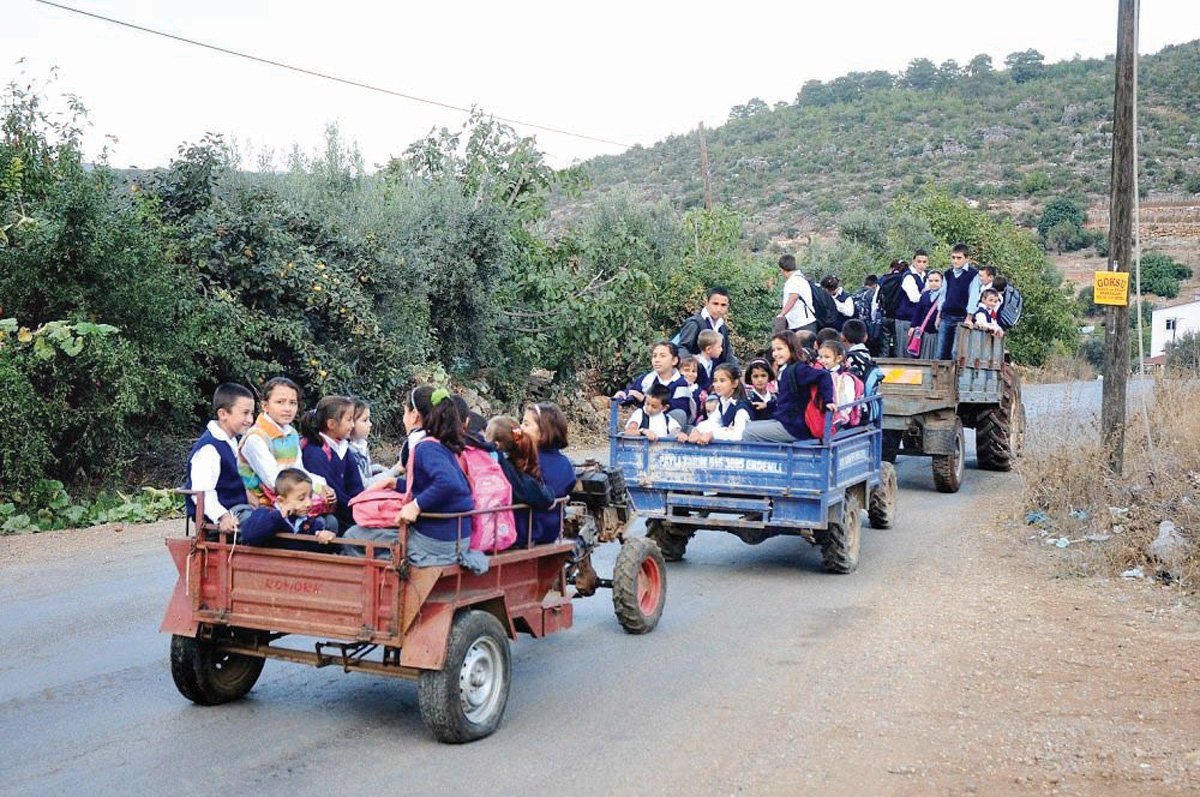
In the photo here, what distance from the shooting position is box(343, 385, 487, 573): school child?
6055 millimetres

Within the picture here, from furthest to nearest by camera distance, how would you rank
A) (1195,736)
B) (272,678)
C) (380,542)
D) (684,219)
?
(684,219) → (272,678) → (1195,736) → (380,542)

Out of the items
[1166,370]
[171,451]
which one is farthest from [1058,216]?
[171,451]

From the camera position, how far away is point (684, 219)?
28.0 metres

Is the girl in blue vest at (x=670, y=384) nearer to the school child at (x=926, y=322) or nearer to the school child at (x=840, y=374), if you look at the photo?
the school child at (x=840, y=374)

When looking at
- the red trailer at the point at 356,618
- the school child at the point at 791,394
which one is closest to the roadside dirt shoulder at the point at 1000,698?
the red trailer at the point at 356,618

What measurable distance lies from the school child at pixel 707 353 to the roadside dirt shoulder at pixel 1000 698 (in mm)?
2701

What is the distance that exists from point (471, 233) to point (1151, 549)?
11596 mm

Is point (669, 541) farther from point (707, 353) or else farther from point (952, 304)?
point (952, 304)

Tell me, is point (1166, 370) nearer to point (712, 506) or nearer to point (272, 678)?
point (712, 506)

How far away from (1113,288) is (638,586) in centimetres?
721

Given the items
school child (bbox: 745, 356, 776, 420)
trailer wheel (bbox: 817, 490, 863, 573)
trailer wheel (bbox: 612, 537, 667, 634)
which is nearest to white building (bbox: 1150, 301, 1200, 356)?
school child (bbox: 745, 356, 776, 420)

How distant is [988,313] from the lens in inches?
656

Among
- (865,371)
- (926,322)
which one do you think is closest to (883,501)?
(865,371)

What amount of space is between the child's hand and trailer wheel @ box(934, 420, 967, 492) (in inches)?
424
